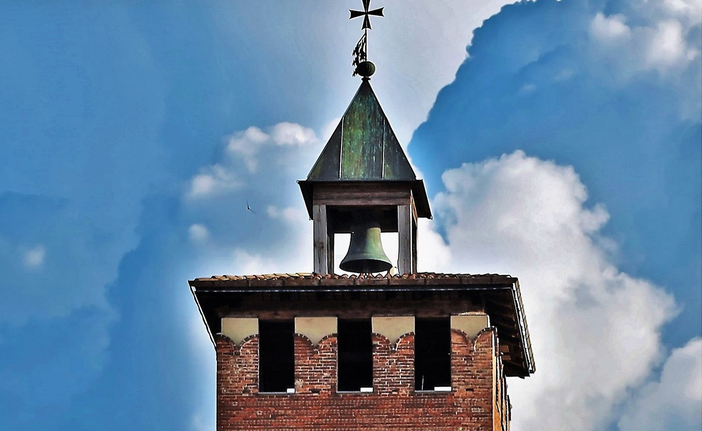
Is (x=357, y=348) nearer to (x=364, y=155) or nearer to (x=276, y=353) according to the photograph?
(x=276, y=353)

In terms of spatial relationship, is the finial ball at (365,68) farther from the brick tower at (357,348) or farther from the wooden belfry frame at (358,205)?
the brick tower at (357,348)

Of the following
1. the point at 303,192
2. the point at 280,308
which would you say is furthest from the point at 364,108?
the point at 280,308

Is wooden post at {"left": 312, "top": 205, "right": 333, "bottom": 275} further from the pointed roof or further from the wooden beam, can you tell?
the pointed roof

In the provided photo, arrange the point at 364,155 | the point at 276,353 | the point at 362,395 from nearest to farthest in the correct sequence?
the point at 362,395, the point at 276,353, the point at 364,155

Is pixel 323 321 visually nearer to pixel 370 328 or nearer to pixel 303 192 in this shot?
pixel 370 328

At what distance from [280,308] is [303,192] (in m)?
3.97

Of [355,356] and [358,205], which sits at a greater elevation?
[358,205]

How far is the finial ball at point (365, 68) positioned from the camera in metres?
51.2

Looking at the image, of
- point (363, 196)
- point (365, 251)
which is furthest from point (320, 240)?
point (363, 196)

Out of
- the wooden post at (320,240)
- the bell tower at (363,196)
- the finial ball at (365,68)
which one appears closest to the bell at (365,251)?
the bell tower at (363,196)

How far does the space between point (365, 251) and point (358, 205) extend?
94 cm

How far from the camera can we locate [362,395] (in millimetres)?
46938

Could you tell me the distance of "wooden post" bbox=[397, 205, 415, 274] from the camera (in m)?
49.4

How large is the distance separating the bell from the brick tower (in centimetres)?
254
